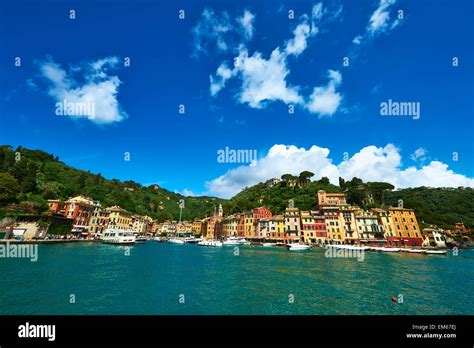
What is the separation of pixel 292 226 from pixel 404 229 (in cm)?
3065

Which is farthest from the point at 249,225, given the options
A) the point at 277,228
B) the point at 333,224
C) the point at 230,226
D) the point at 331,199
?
the point at 331,199

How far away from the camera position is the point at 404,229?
205ft

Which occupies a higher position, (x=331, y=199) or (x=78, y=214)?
(x=331, y=199)

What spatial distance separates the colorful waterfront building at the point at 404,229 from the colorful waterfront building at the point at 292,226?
2445 centimetres

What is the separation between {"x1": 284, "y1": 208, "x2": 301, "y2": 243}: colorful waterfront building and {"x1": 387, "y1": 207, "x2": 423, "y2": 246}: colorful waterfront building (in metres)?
24.5

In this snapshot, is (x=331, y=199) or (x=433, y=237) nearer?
(x=433, y=237)

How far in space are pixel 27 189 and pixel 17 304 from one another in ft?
246

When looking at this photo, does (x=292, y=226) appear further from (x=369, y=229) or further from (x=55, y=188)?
(x=55, y=188)

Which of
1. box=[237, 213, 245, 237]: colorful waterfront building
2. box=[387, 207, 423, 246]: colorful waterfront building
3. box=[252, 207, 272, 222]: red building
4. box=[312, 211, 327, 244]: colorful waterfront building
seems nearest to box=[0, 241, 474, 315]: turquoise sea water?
box=[312, 211, 327, 244]: colorful waterfront building

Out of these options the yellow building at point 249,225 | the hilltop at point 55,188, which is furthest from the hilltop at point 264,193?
the yellow building at point 249,225

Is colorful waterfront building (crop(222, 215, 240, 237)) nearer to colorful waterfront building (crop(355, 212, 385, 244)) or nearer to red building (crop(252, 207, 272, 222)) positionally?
red building (crop(252, 207, 272, 222))

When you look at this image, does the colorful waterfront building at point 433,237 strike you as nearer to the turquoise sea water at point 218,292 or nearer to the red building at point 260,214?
the red building at point 260,214

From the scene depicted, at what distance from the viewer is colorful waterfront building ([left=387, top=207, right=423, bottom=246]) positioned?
61.1 metres
